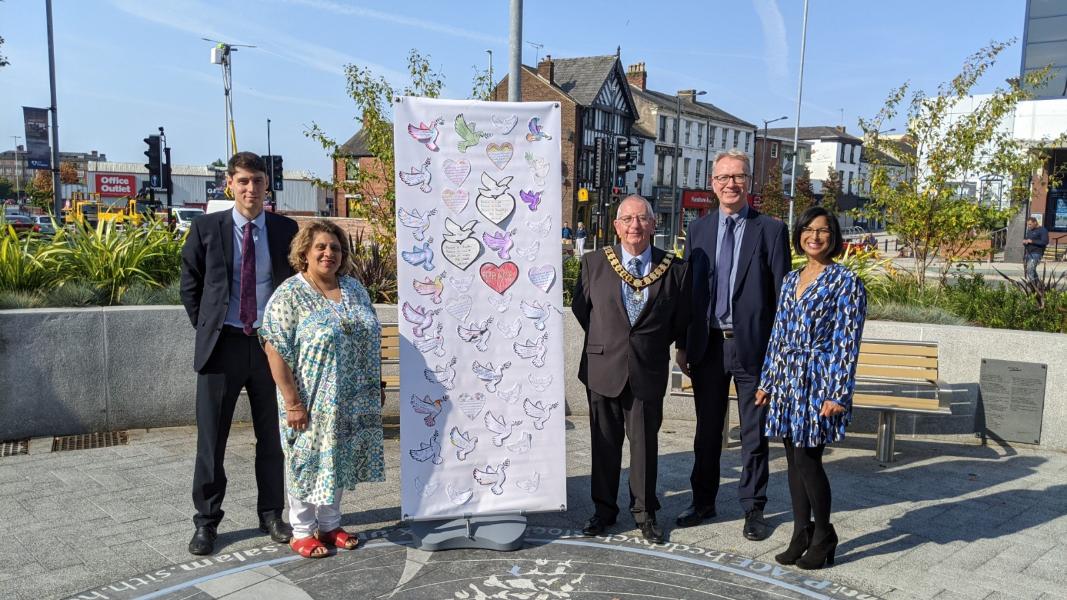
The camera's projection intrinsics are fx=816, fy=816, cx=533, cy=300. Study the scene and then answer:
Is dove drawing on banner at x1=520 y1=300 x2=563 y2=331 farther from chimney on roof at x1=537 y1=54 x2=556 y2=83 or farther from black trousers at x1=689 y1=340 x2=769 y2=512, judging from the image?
chimney on roof at x1=537 y1=54 x2=556 y2=83

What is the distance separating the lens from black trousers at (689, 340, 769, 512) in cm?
462

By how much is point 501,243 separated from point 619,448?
136 centimetres

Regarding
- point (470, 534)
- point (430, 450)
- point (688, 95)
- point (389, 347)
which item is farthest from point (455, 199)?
point (688, 95)

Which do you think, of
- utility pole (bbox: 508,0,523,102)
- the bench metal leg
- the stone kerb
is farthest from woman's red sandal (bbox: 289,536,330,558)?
the bench metal leg

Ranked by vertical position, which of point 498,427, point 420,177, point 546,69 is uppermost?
point 546,69

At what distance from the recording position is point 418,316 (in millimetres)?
4230

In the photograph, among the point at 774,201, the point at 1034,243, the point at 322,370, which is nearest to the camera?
the point at 322,370

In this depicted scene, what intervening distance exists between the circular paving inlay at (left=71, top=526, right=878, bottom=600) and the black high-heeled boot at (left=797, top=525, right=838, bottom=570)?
0.14ft

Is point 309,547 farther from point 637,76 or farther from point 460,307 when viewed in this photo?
point 637,76

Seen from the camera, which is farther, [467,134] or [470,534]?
[470,534]

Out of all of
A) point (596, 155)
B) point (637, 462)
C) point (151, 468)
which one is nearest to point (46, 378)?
point (151, 468)

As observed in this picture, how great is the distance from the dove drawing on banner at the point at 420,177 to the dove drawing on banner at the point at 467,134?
0.20 metres

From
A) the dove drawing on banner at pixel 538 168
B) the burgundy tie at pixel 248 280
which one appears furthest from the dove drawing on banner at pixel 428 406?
the dove drawing on banner at pixel 538 168

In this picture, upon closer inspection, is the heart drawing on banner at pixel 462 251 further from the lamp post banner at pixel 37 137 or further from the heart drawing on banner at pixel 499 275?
the lamp post banner at pixel 37 137
